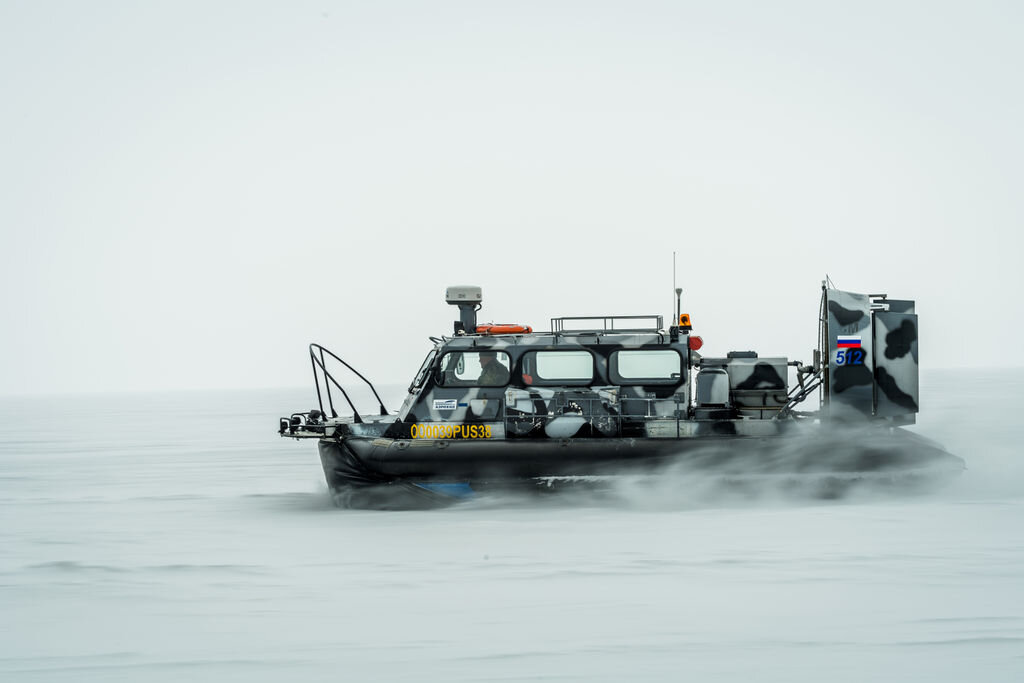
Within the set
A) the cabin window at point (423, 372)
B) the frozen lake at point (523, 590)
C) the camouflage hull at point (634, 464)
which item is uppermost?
the cabin window at point (423, 372)

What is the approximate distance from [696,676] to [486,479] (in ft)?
15.5

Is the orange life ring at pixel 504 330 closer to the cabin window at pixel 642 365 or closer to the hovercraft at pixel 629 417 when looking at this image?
the hovercraft at pixel 629 417

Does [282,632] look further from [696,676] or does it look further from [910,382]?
[910,382]

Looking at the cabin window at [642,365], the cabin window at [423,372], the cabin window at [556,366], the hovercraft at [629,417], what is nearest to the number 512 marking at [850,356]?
the hovercraft at [629,417]

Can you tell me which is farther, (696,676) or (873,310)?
(873,310)

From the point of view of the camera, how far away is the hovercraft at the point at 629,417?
9500mm

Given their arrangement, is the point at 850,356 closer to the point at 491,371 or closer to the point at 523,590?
the point at 491,371

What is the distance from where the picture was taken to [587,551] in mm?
7785

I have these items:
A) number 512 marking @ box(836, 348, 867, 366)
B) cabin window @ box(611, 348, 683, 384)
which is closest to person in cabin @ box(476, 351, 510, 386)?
cabin window @ box(611, 348, 683, 384)

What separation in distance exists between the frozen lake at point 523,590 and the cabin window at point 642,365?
1284mm

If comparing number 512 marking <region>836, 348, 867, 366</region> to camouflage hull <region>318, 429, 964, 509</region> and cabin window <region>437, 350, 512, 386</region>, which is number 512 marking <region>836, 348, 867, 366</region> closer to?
camouflage hull <region>318, 429, 964, 509</region>

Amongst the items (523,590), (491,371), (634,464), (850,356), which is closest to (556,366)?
(491,371)

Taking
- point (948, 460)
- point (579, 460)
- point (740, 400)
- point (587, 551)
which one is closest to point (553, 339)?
point (579, 460)

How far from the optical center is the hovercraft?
9.50 metres
